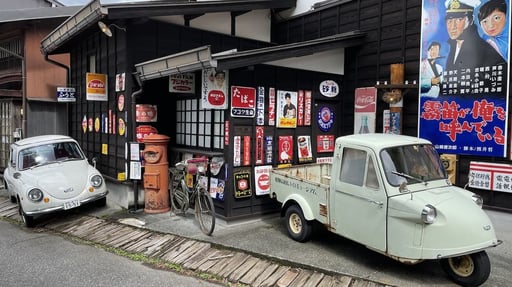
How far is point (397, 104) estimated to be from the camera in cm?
749

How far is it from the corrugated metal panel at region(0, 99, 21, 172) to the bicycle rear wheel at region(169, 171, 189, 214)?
817cm

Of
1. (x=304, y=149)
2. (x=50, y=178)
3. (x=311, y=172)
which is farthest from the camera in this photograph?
(x=304, y=149)

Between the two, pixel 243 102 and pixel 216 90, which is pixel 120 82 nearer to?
pixel 216 90

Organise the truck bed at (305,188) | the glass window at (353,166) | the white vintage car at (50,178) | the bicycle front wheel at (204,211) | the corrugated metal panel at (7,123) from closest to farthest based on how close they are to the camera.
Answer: the glass window at (353,166), the truck bed at (305,188), the bicycle front wheel at (204,211), the white vintage car at (50,178), the corrugated metal panel at (7,123)

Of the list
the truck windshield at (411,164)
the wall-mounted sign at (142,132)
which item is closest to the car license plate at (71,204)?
the wall-mounted sign at (142,132)

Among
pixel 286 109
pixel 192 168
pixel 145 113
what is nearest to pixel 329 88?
pixel 286 109

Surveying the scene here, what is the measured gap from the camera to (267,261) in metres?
5.09

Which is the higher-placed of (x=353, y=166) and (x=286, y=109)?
(x=286, y=109)

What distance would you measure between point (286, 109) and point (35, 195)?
17.6 feet

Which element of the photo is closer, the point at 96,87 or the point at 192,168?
the point at 192,168

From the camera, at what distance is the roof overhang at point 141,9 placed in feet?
24.0

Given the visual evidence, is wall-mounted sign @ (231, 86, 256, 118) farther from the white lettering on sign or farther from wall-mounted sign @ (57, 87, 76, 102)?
wall-mounted sign @ (57, 87, 76, 102)

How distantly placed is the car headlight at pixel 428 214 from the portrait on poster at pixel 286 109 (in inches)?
148

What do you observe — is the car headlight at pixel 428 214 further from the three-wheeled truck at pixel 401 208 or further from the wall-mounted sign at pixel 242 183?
the wall-mounted sign at pixel 242 183
